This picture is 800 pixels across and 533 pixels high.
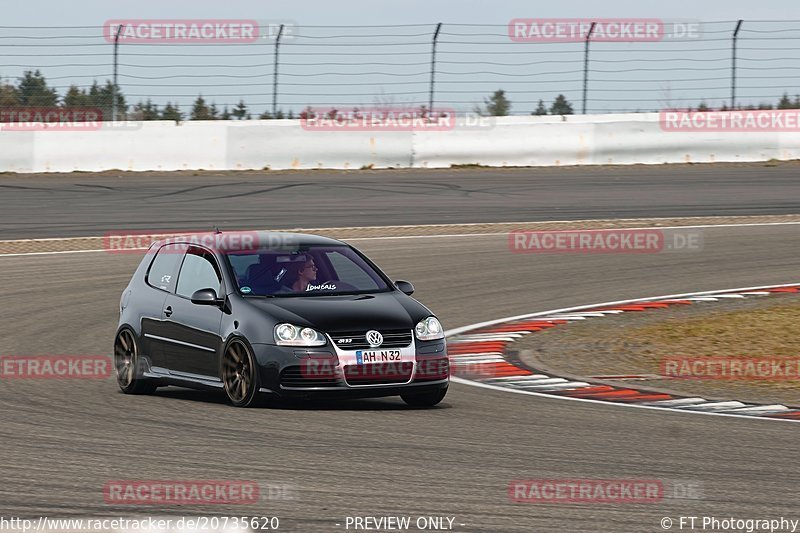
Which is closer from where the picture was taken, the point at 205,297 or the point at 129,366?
the point at 205,297

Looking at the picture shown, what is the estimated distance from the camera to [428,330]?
10.2 m

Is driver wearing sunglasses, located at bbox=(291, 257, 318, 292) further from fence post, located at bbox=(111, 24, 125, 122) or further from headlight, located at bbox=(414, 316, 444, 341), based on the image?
fence post, located at bbox=(111, 24, 125, 122)

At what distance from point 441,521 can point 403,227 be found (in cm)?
1657

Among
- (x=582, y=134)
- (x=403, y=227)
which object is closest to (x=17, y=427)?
(x=403, y=227)

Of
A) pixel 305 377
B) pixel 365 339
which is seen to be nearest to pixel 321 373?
pixel 305 377

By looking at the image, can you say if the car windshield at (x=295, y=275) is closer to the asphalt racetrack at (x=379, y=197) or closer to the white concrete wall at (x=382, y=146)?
the asphalt racetrack at (x=379, y=197)

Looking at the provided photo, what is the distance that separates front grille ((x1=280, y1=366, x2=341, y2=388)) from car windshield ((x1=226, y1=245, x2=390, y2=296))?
2.94ft

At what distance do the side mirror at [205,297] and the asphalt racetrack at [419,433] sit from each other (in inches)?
29.9

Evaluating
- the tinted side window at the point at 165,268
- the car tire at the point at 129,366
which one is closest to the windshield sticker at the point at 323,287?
the tinted side window at the point at 165,268

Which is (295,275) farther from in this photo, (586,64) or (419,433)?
(586,64)

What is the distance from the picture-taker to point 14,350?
13312 millimetres

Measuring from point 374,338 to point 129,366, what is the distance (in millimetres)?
2472

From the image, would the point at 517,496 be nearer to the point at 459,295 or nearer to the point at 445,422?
the point at 445,422

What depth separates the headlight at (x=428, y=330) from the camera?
10.2 m
